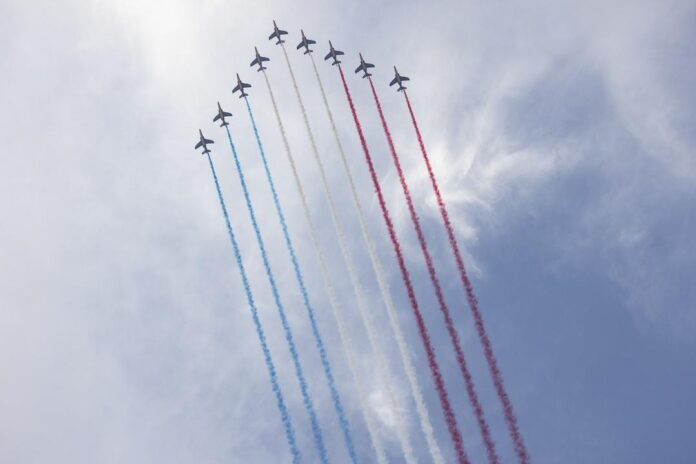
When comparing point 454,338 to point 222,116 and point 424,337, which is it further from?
point 222,116

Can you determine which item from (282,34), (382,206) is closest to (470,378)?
(382,206)

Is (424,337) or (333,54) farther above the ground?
(333,54)

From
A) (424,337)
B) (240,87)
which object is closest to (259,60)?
(240,87)

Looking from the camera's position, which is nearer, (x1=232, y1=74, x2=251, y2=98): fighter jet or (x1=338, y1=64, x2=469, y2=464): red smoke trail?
(x1=338, y1=64, x2=469, y2=464): red smoke trail

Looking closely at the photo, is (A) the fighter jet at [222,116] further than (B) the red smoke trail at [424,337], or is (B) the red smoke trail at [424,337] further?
(A) the fighter jet at [222,116]

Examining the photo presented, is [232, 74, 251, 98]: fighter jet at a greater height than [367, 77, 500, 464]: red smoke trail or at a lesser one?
greater

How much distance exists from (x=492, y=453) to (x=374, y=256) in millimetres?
21924

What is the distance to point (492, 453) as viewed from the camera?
58375 millimetres

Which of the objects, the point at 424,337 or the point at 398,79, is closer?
the point at 424,337

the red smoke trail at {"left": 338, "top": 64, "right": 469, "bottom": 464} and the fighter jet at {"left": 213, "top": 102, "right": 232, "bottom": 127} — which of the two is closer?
the red smoke trail at {"left": 338, "top": 64, "right": 469, "bottom": 464}

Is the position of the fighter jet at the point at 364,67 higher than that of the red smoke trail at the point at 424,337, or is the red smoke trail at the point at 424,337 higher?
the fighter jet at the point at 364,67

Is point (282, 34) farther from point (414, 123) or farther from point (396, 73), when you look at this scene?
point (414, 123)

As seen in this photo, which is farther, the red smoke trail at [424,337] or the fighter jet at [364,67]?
the fighter jet at [364,67]

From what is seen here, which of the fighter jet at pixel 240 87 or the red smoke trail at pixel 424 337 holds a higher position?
the fighter jet at pixel 240 87
